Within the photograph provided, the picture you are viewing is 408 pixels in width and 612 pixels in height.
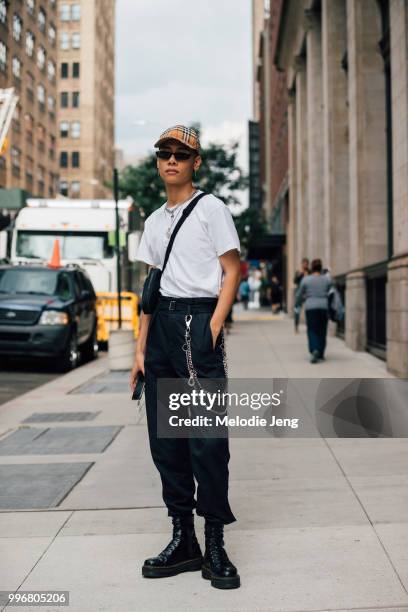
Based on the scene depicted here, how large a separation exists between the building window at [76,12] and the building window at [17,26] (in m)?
33.3

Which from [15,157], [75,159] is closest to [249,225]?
[15,157]

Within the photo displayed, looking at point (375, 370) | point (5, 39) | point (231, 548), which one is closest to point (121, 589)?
point (231, 548)

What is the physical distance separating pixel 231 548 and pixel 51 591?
1.03 meters

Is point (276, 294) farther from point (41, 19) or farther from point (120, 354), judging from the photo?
point (41, 19)

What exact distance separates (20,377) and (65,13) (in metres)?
87.9

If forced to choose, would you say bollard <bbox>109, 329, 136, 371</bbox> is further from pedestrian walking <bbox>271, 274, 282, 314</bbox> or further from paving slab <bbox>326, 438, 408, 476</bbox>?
pedestrian walking <bbox>271, 274, 282, 314</bbox>

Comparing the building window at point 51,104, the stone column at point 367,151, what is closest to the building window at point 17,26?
the building window at point 51,104

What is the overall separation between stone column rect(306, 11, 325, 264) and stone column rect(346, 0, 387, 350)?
969cm

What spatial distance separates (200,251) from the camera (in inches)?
166

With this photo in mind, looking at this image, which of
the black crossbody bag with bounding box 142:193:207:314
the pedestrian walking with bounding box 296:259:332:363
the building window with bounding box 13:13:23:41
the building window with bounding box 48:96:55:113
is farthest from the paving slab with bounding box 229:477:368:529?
the building window with bounding box 48:96:55:113

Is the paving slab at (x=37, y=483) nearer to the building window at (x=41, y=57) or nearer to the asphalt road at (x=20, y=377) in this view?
the asphalt road at (x=20, y=377)

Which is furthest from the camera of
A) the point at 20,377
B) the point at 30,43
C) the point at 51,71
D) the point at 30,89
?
the point at 51,71

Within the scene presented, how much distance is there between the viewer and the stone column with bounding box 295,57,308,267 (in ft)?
103

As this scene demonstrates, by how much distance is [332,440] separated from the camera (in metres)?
7.73
